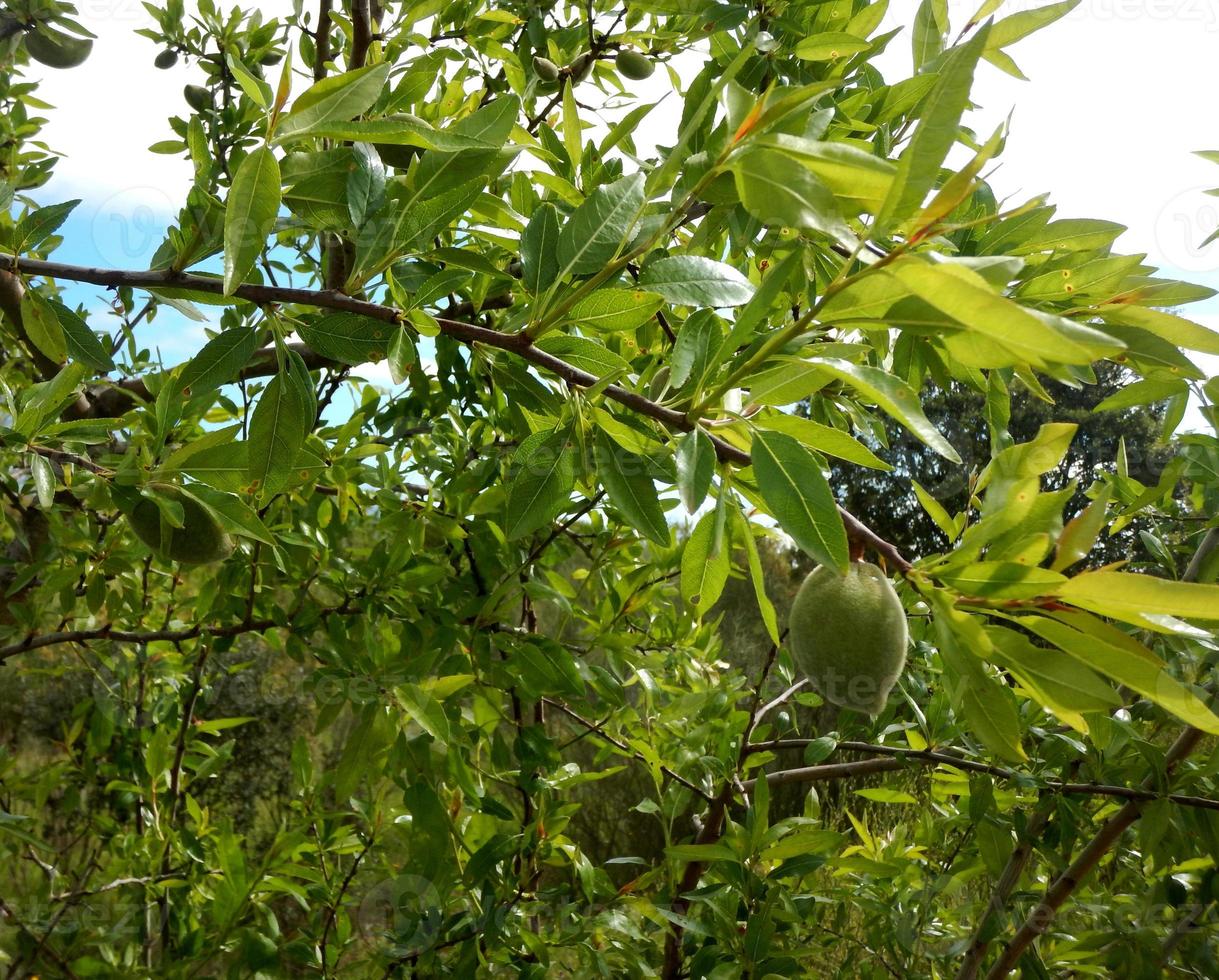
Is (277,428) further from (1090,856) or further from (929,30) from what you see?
(1090,856)

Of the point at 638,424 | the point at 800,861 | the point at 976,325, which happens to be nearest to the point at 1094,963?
the point at 800,861

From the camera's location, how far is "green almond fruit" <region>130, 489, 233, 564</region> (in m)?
0.95

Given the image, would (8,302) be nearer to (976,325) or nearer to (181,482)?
(181,482)

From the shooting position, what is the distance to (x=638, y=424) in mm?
730

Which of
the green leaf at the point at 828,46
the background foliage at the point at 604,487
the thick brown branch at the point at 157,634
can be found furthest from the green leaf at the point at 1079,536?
the thick brown branch at the point at 157,634

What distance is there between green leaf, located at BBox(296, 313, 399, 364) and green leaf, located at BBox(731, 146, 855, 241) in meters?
0.37

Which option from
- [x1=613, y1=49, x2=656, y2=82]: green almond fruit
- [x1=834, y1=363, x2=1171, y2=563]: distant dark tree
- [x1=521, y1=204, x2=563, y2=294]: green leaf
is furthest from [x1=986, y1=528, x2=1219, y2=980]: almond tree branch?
[x1=834, y1=363, x2=1171, y2=563]: distant dark tree

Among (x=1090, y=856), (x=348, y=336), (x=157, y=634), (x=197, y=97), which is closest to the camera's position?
(x=348, y=336)

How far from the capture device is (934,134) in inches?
18.3

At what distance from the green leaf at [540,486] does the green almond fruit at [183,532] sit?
376 mm

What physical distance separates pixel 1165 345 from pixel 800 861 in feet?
2.50

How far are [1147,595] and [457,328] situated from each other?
50 centimetres

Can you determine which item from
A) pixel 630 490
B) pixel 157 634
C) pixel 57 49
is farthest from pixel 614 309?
pixel 57 49

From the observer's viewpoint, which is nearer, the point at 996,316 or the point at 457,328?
the point at 996,316
